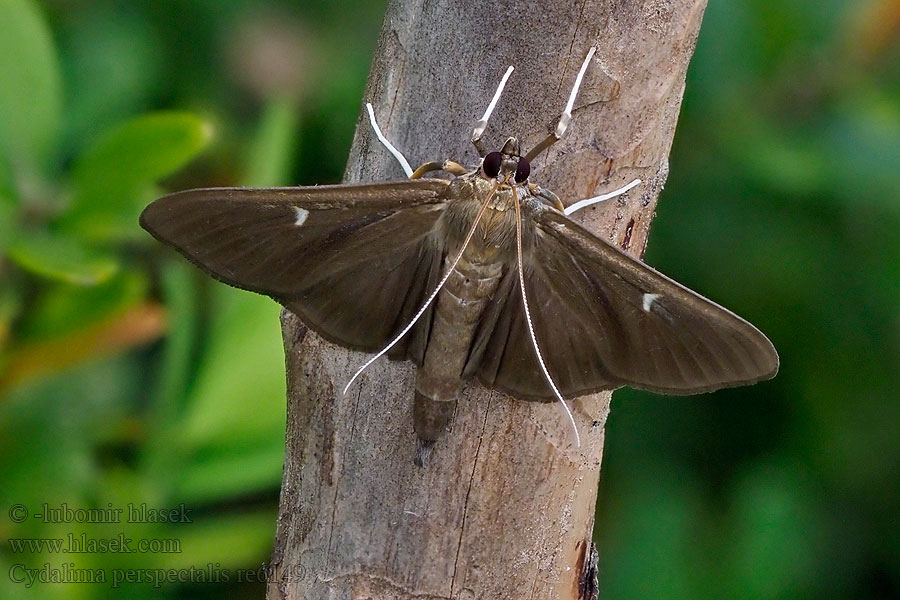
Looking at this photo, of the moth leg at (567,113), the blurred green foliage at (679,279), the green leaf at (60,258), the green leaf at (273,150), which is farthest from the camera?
the green leaf at (273,150)

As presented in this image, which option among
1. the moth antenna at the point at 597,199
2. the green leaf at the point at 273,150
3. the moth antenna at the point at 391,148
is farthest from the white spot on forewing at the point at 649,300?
the green leaf at the point at 273,150

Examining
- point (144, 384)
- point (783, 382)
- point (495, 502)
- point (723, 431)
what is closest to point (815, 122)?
point (783, 382)

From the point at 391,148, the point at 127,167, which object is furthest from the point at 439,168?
the point at 127,167

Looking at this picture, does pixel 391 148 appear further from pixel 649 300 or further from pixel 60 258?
pixel 60 258

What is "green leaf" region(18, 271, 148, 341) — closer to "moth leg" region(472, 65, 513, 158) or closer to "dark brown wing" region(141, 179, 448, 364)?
"dark brown wing" region(141, 179, 448, 364)

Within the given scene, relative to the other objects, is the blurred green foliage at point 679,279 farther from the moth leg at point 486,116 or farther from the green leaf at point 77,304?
the moth leg at point 486,116

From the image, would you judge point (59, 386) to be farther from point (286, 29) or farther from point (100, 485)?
point (286, 29)

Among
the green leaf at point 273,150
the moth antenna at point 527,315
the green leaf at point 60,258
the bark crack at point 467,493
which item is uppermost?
the green leaf at point 273,150
